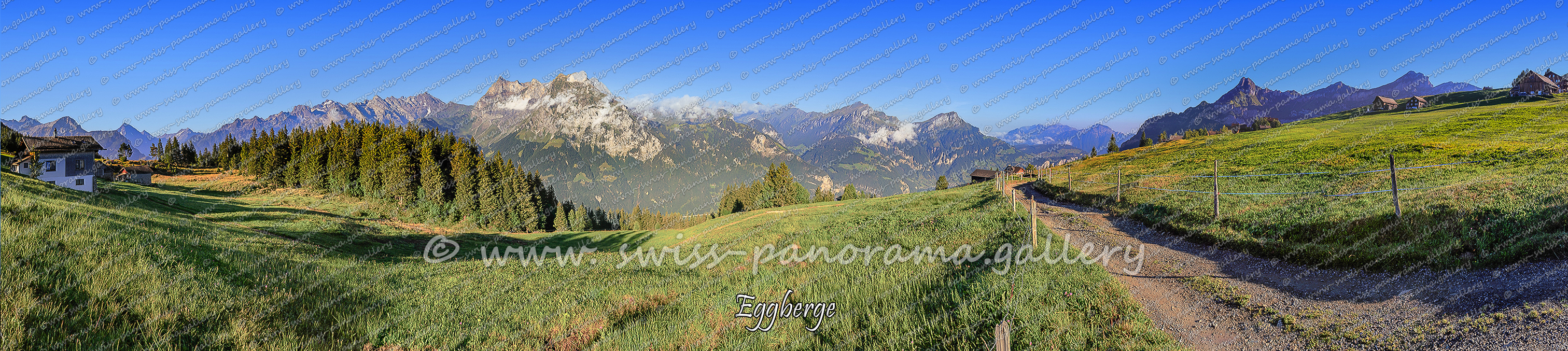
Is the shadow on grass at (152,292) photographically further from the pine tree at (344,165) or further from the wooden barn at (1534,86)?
the wooden barn at (1534,86)

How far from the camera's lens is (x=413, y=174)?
48312 millimetres

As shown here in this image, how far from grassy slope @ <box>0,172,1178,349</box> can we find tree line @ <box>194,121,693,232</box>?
36.4 meters

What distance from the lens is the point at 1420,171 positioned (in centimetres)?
1891

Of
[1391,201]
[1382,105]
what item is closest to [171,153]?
[1391,201]

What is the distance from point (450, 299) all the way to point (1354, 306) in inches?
603

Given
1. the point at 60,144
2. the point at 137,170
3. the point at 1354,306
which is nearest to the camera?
the point at 1354,306

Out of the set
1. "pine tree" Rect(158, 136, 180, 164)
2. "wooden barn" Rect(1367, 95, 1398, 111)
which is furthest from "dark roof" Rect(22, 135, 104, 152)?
"wooden barn" Rect(1367, 95, 1398, 111)

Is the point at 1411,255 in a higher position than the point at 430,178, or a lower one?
lower

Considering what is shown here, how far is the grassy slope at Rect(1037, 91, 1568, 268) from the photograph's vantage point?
30.5 feet

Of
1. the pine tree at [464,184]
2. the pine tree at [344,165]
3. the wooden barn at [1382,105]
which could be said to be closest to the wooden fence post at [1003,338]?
the pine tree at [464,184]

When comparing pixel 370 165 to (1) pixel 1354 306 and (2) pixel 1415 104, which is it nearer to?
(1) pixel 1354 306

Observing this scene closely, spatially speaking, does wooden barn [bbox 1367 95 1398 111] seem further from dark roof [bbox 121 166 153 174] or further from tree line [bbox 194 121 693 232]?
dark roof [bbox 121 166 153 174]

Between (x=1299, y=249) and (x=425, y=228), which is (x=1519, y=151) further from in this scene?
(x=425, y=228)

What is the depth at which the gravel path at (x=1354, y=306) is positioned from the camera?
6.05m
